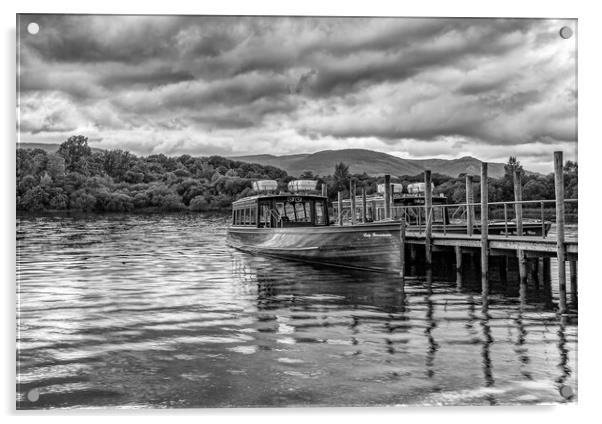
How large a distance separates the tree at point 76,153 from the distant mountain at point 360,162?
6.74 feet

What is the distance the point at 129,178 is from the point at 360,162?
334 centimetres

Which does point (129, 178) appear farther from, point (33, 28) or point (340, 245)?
point (340, 245)

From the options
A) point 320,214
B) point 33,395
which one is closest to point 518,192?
point 320,214

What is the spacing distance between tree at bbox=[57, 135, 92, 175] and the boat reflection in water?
3.18 m

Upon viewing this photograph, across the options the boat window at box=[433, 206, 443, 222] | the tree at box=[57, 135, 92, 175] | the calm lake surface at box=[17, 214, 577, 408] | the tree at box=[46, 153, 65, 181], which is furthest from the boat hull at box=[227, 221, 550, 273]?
the tree at box=[46, 153, 65, 181]

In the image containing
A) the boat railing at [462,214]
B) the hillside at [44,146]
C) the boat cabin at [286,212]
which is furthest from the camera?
the boat cabin at [286,212]

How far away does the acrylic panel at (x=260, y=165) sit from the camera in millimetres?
6398

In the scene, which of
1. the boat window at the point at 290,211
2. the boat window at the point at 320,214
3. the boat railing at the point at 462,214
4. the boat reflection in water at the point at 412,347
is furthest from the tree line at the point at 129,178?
the boat window at the point at 290,211

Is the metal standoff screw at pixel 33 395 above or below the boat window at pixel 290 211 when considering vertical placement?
below

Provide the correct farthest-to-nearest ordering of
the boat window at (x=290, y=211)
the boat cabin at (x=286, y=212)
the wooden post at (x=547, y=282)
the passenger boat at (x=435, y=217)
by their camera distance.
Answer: the passenger boat at (x=435, y=217) → the boat window at (x=290, y=211) → the boat cabin at (x=286, y=212) → the wooden post at (x=547, y=282)

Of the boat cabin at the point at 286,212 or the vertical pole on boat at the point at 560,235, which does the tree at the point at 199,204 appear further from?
the vertical pole on boat at the point at 560,235

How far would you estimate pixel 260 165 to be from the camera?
948cm
